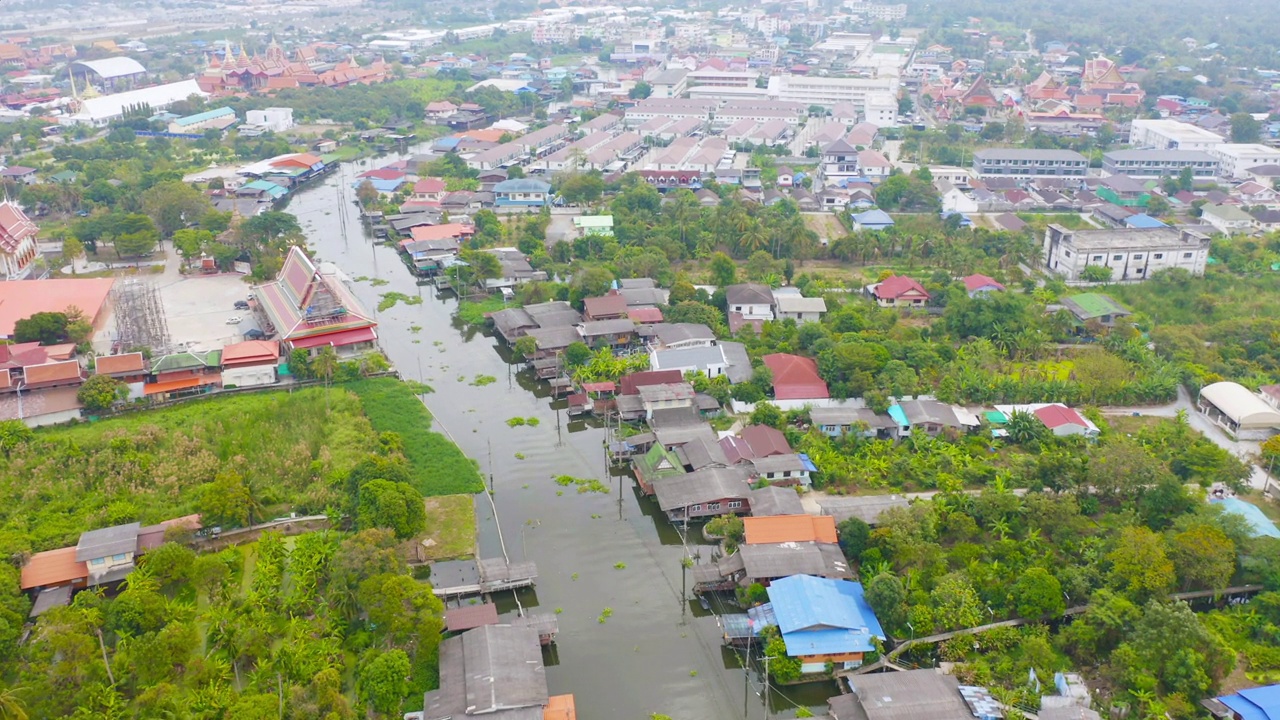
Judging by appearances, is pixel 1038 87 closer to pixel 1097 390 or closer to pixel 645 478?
pixel 1097 390

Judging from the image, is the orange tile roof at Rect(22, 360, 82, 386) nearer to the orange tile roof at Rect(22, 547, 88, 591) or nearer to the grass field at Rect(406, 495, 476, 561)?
the orange tile roof at Rect(22, 547, 88, 591)

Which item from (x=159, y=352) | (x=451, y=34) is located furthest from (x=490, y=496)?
(x=451, y=34)

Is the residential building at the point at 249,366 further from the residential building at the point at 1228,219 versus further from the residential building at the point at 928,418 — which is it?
the residential building at the point at 1228,219

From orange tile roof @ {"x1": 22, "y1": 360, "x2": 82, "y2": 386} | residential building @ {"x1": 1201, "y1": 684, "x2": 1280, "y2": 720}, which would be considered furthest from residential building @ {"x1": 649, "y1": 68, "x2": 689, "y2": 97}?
residential building @ {"x1": 1201, "y1": 684, "x2": 1280, "y2": 720}

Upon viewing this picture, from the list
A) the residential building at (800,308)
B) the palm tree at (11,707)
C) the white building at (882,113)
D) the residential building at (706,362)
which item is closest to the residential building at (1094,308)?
the residential building at (800,308)

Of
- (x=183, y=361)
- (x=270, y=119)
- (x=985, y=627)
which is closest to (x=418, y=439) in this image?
(x=183, y=361)

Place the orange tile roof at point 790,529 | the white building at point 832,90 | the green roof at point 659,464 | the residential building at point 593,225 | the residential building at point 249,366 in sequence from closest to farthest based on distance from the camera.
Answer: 1. the orange tile roof at point 790,529
2. the green roof at point 659,464
3. the residential building at point 249,366
4. the residential building at point 593,225
5. the white building at point 832,90
